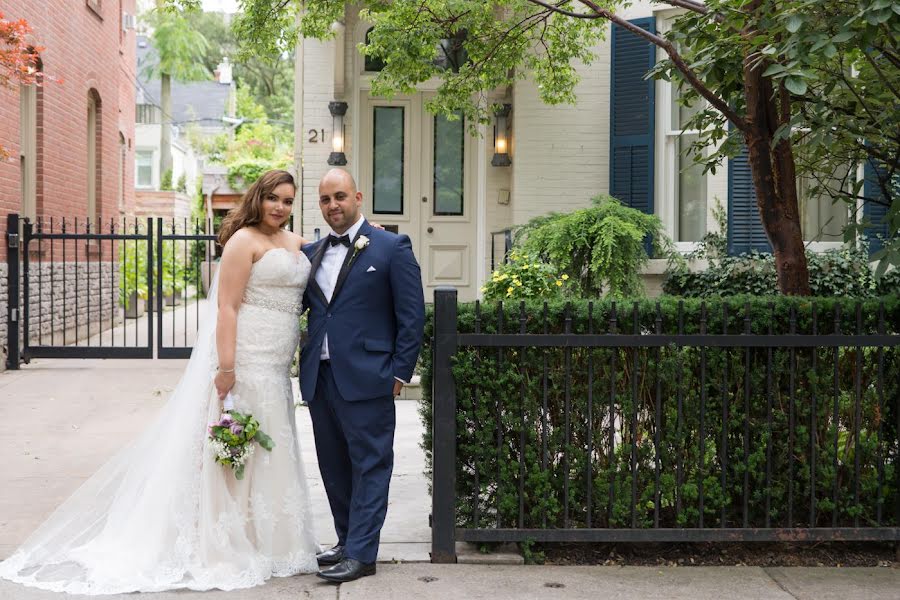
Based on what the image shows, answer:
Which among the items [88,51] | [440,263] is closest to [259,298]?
[440,263]

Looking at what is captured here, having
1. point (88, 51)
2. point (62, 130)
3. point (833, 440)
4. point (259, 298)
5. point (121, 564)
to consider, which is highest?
point (88, 51)

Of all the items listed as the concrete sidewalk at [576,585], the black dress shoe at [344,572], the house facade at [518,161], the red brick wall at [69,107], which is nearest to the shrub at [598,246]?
the house facade at [518,161]

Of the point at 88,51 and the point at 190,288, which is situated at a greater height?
the point at 88,51

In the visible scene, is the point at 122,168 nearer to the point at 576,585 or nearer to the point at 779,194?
the point at 779,194

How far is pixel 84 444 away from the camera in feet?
28.1

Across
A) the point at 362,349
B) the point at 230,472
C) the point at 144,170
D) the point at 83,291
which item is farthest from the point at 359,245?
the point at 144,170

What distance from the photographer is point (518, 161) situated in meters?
12.6

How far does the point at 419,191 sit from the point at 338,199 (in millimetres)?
8913

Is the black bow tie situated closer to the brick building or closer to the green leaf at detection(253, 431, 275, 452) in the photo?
the green leaf at detection(253, 431, 275, 452)

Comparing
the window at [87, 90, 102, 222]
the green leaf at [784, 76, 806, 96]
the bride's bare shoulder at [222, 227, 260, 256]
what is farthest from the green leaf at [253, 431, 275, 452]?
the window at [87, 90, 102, 222]

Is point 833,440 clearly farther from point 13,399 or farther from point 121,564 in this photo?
point 13,399

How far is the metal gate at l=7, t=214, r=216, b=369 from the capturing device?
12711 millimetres

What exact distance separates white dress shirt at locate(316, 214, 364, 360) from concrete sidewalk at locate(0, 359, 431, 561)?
4.59 ft

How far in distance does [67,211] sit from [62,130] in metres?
1.27
